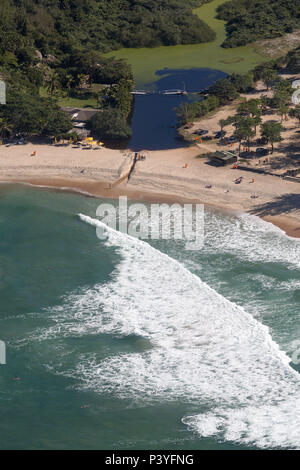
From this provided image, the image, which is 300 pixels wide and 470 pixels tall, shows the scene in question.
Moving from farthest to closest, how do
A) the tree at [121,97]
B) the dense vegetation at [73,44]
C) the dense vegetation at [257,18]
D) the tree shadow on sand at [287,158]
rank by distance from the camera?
the dense vegetation at [257,18] < the tree at [121,97] < the dense vegetation at [73,44] < the tree shadow on sand at [287,158]

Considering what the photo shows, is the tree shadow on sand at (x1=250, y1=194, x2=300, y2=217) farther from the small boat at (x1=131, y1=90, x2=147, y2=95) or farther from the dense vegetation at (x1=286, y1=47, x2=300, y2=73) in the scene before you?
the dense vegetation at (x1=286, y1=47, x2=300, y2=73)

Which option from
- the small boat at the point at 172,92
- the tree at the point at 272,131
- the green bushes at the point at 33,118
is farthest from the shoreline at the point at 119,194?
the small boat at the point at 172,92

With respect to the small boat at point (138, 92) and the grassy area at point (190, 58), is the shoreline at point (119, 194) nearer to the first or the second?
the small boat at point (138, 92)

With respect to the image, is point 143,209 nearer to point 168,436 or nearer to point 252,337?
point 252,337

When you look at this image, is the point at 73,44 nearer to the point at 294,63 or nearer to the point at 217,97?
the point at 217,97

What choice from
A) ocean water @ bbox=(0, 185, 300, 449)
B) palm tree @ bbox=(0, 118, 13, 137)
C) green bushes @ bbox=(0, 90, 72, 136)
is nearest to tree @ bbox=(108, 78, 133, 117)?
green bushes @ bbox=(0, 90, 72, 136)
